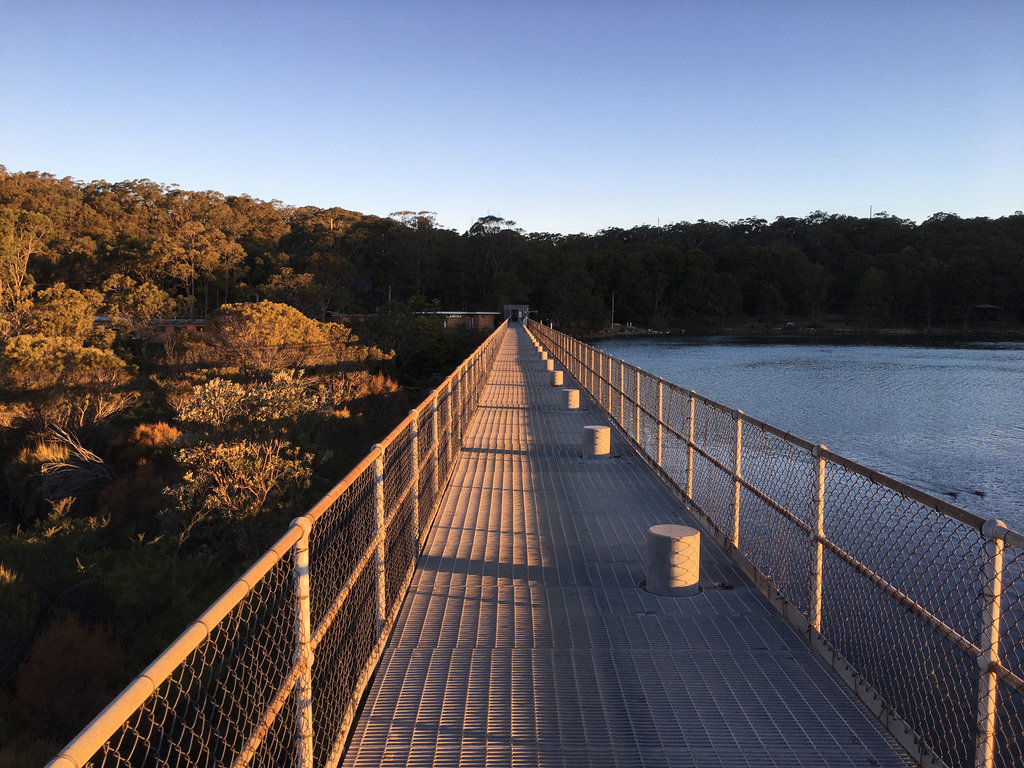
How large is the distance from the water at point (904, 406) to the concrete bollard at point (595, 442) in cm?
716

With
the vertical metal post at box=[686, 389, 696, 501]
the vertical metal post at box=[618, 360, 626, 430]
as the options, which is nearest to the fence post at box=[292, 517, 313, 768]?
the vertical metal post at box=[686, 389, 696, 501]

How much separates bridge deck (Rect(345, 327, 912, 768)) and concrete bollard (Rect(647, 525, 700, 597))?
114mm

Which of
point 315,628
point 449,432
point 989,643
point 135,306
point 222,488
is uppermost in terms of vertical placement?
point 135,306

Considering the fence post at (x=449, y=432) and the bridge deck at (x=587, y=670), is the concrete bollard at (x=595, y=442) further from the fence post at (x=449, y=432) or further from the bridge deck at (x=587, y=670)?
the bridge deck at (x=587, y=670)

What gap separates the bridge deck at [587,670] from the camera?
11.2 ft

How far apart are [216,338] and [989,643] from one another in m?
37.7

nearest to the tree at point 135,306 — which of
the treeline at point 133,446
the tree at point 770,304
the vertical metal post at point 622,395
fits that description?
the treeline at point 133,446

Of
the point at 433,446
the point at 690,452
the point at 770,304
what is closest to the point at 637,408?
the point at 690,452

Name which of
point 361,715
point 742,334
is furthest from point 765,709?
point 742,334

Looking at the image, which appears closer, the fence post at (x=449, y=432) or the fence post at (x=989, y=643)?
the fence post at (x=989, y=643)

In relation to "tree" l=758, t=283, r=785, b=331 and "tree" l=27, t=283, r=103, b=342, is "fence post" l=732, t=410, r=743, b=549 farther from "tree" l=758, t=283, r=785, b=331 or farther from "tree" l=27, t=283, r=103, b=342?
"tree" l=758, t=283, r=785, b=331

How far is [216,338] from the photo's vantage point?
36.7 meters

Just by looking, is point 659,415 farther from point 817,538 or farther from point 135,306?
point 135,306

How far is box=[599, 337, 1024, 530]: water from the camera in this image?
829 inches
